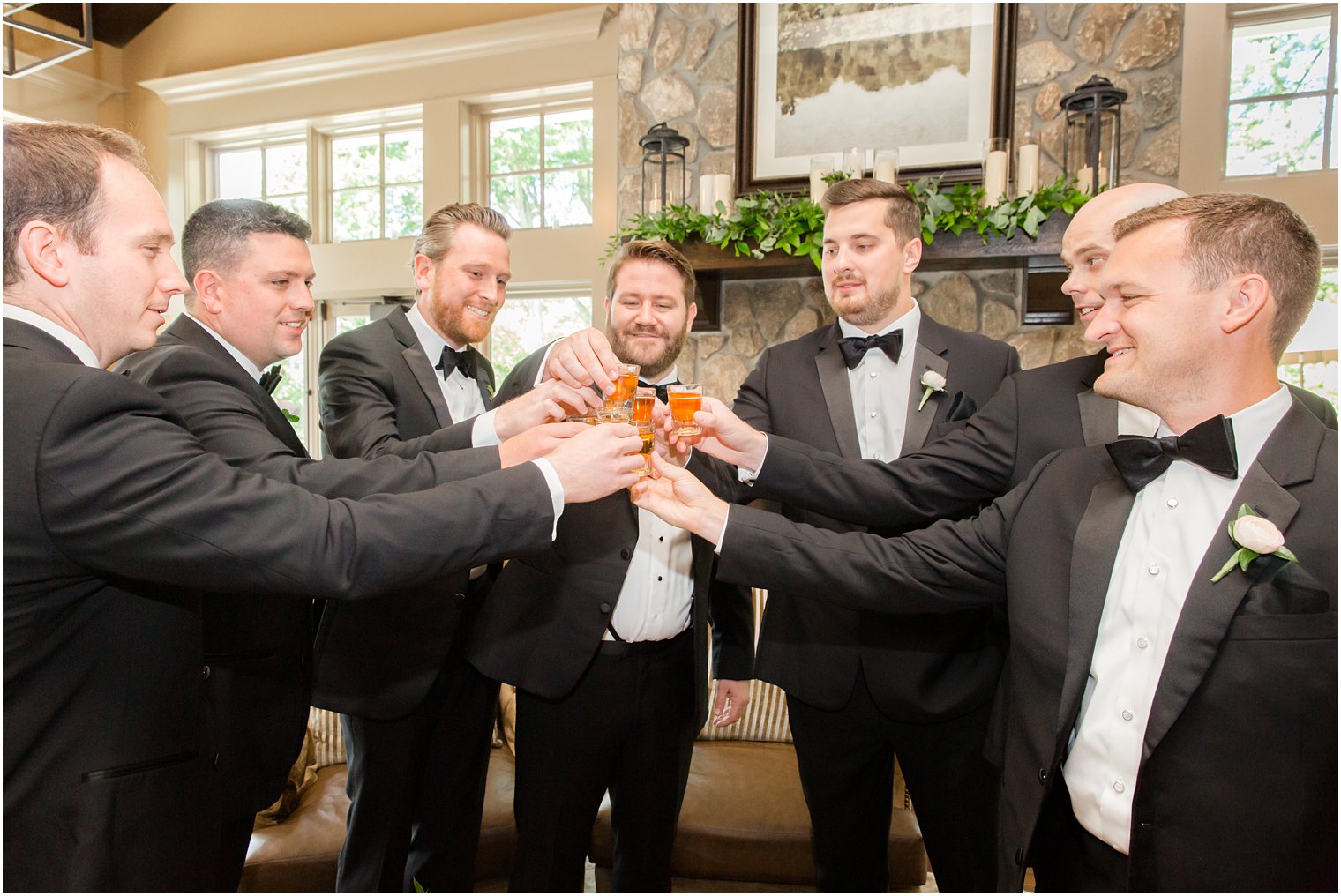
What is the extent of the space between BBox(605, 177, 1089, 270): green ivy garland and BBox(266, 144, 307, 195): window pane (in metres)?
3.53

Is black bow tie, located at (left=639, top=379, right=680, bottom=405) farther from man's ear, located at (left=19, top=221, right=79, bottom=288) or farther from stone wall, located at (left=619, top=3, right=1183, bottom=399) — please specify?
stone wall, located at (left=619, top=3, right=1183, bottom=399)

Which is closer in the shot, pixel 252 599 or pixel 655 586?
pixel 252 599

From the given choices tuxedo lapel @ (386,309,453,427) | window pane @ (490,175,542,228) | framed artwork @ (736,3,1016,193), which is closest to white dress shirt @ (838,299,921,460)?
tuxedo lapel @ (386,309,453,427)

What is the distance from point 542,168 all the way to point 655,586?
16.0 ft

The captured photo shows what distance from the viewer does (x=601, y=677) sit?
2.38 meters

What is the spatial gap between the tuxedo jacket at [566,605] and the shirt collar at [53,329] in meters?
1.10

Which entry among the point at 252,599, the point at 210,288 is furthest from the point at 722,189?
the point at 252,599

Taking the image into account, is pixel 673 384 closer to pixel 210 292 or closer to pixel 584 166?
pixel 210 292

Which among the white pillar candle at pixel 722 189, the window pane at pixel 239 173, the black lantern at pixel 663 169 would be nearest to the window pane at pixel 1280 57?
the white pillar candle at pixel 722 189

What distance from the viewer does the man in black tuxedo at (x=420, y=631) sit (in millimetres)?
2406

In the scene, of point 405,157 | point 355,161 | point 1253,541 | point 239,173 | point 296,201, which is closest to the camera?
point 1253,541

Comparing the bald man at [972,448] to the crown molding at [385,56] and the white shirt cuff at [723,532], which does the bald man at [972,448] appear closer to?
the white shirt cuff at [723,532]

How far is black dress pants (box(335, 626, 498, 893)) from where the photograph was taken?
2441mm

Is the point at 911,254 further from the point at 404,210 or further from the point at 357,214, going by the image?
the point at 357,214
